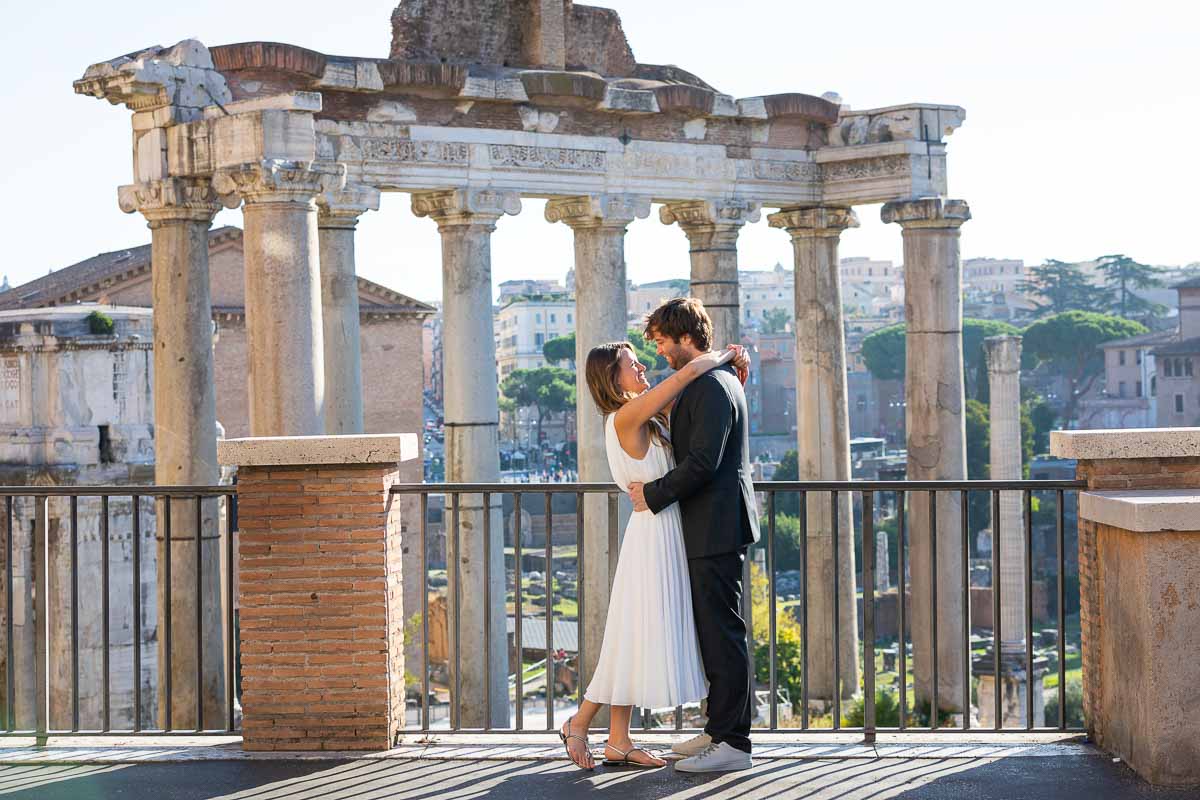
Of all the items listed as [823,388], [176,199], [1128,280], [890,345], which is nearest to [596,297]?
[823,388]

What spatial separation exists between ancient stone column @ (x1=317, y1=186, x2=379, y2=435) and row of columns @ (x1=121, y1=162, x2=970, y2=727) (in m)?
0.02

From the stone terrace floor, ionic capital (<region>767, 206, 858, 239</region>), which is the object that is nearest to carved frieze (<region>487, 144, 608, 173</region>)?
ionic capital (<region>767, 206, 858, 239</region>)

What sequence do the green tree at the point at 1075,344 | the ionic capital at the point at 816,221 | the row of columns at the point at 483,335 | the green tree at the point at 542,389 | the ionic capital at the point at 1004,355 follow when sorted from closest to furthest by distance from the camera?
the row of columns at the point at 483,335, the ionic capital at the point at 816,221, the ionic capital at the point at 1004,355, the green tree at the point at 1075,344, the green tree at the point at 542,389

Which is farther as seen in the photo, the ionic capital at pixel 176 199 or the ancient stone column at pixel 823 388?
the ancient stone column at pixel 823 388

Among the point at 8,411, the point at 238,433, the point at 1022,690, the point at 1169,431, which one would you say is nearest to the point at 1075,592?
the point at 238,433

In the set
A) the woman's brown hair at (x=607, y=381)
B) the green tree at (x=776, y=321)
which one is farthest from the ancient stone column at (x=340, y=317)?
the green tree at (x=776, y=321)

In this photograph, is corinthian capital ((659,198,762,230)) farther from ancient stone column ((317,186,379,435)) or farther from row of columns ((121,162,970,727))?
ancient stone column ((317,186,379,435))

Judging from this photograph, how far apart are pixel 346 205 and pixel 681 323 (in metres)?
8.73

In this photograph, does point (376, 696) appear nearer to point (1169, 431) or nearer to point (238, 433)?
point (1169, 431)

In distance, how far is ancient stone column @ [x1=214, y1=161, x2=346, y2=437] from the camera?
13.6m

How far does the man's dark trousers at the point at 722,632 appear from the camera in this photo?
24.5 ft

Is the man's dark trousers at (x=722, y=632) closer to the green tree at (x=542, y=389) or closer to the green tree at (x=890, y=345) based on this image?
the green tree at (x=542, y=389)

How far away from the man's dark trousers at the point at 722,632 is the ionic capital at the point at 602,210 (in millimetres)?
9954

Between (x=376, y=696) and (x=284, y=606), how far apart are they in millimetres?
617
